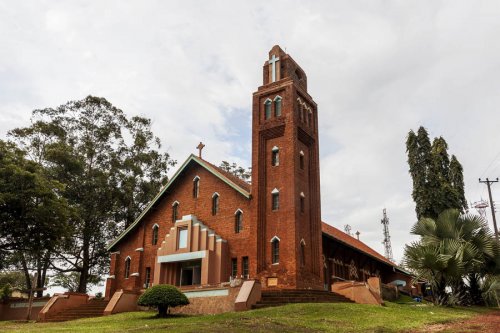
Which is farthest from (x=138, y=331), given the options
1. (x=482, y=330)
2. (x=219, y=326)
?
(x=482, y=330)

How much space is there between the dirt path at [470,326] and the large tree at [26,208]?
20.4m

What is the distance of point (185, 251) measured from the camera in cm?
2814

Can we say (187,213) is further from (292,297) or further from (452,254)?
(452,254)

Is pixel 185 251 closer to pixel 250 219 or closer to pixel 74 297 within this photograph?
pixel 250 219

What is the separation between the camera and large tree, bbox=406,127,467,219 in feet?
96.2

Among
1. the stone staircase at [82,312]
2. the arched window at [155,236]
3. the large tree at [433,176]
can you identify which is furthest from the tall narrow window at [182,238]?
the large tree at [433,176]

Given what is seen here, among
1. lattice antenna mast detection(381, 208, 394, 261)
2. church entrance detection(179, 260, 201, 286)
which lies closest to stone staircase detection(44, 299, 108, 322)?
church entrance detection(179, 260, 201, 286)

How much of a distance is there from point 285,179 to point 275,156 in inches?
72.7

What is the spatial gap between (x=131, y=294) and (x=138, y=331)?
35.8 feet

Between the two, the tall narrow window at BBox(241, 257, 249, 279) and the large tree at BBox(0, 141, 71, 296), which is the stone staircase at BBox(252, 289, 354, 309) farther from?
the large tree at BBox(0, 141, 71, 296)

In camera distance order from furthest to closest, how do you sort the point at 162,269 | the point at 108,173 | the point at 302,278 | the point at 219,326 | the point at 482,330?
the point at 108,173, the point at 162,269, the point at 302,278, the point at 219,326, the point at 482,330

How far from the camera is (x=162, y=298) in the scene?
20.1 meters

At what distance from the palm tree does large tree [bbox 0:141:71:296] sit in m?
18.8

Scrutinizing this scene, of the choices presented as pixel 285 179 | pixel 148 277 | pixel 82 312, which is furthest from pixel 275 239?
pixel 82 312
